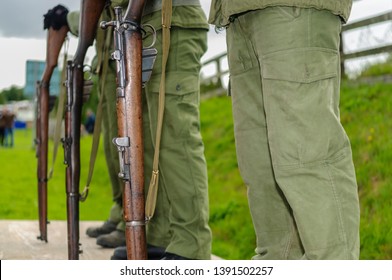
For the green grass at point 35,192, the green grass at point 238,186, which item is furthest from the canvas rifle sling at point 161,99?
the green grass at point 35,192

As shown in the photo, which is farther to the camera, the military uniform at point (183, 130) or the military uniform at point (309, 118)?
the military uniform at point (183, 130)

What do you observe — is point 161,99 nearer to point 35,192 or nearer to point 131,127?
point 131,127

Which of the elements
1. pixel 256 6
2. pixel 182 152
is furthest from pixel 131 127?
pixel 182 152

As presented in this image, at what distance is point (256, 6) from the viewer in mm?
1785

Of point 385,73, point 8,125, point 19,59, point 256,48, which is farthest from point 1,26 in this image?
point 8,125

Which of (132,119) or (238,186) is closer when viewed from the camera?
(132,119)

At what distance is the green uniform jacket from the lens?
174 centimetres

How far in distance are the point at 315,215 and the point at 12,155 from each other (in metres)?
9.01

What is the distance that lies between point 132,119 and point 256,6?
484 millimetres

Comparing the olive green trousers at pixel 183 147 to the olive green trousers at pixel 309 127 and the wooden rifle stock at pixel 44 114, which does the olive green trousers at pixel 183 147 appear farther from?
the wooden rifle stock at pixel 44 114

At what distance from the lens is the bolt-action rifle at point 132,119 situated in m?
1.93

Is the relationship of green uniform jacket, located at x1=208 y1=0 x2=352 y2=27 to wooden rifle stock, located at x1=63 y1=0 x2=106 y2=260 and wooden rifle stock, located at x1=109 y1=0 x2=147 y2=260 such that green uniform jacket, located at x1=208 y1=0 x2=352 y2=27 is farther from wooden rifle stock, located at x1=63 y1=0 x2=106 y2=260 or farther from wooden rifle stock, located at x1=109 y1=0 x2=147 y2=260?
wooden rifle stock, located at x1=63 y1=0 x2=106 y2=260
